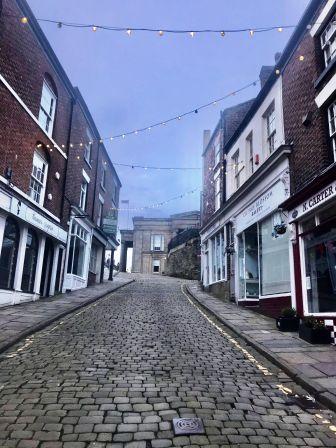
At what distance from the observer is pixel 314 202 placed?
1007 centimetres

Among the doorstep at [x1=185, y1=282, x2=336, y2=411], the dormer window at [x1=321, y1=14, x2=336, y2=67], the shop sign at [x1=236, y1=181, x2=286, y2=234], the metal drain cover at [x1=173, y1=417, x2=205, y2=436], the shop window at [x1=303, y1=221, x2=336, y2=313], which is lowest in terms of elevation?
the metal drain cover at [x1=173, y1=417, x2=205, y2=436]

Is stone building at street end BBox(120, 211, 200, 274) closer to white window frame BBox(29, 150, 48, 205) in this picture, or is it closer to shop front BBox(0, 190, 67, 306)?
shop front BBox(0, 190, 67, 306)

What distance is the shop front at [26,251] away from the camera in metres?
13.3

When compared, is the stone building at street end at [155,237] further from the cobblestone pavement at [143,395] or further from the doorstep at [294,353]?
the cobblestone pavement at [143,395]

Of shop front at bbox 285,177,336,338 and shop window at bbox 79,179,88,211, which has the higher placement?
shop window at bbox 79,179,88,211

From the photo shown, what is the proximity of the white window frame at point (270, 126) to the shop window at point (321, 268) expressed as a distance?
4.98 metres

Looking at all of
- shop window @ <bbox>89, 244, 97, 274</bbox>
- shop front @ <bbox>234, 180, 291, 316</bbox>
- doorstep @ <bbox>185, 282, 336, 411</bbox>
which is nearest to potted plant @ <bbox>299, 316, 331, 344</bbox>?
doorstep @ <bbox>185, 282, 336, 411</bbox>

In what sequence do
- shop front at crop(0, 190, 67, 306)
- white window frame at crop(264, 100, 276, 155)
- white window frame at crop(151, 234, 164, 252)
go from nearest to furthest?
shop front at crop(0, 190, 67, 306)
white window frame at crop(264, 100, 276, 155)
white window frame at crop(151, 234, 164, 252)

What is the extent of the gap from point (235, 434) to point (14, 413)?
2.61m

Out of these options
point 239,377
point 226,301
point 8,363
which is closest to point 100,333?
point 8,363

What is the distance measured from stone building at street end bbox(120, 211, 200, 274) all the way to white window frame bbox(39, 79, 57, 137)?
3466 cm

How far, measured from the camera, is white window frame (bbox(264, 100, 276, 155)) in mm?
14472

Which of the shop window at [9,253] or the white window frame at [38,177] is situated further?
the white window frame at [38,177]

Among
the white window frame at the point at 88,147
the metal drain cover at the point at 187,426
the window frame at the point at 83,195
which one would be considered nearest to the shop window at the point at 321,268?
the metal drain cover at the point at 187,426
